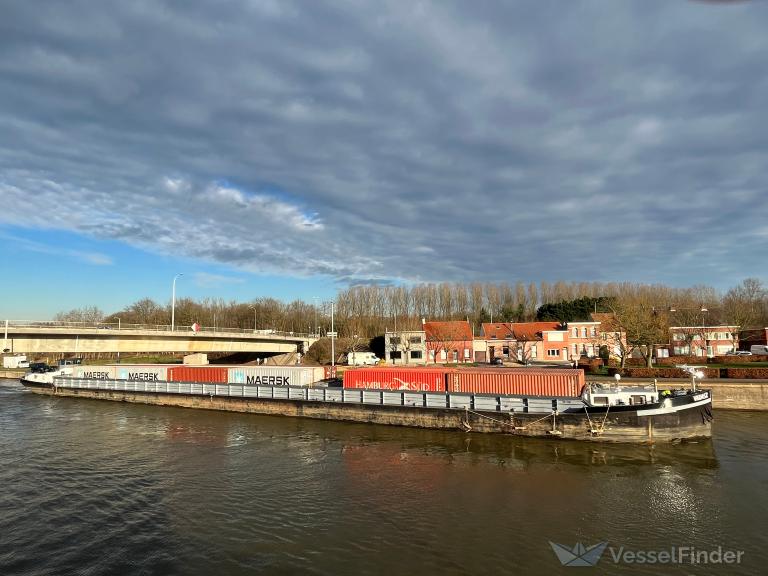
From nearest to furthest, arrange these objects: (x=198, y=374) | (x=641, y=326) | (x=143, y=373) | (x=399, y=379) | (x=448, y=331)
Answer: (x=399, y=379), (x=198, y=374), (x=143, y=373), (x=641, y=326), (x=448, y=331)

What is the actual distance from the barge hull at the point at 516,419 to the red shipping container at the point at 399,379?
2.89 m

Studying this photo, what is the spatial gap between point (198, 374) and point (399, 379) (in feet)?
74.6

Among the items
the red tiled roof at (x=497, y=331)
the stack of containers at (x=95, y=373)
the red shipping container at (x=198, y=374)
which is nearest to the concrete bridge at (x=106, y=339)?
the stack of containers at (x=95, y=373)

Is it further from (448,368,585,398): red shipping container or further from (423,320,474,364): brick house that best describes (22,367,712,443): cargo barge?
(423,320,474,364): brick house

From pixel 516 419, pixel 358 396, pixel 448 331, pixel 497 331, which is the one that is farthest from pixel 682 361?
pixel 358 396

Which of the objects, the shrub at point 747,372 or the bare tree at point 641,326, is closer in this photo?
the shrub at point 747,372

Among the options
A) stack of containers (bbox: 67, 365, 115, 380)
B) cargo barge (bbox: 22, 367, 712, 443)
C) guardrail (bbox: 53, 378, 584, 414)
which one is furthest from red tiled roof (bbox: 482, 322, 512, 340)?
stack of containers (bbox: 67, 365, 115, 380)

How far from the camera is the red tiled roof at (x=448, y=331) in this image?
251 feet

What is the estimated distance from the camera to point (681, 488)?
63.7 ft

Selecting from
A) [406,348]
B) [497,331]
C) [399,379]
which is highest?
[497,331]

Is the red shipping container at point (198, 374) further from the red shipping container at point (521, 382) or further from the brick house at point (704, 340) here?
the brick house at point (704, 340)

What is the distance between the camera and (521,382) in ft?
104

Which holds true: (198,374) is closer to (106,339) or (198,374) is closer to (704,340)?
(106,339)

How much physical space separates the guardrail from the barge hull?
1.71ft
